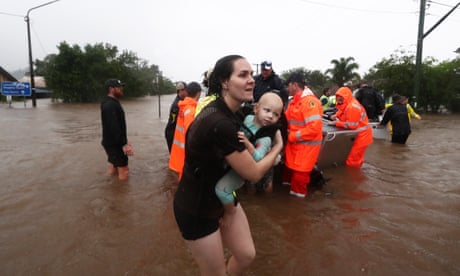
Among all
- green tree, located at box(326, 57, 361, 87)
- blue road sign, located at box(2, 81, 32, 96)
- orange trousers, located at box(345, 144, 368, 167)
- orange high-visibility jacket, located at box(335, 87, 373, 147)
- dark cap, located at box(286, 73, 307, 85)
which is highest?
green tree, located at box(326, 57, 361, 87)

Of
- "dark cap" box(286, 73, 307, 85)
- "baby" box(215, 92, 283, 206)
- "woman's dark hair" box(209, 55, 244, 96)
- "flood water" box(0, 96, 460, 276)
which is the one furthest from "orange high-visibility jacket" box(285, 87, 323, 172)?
"woman's dark hair" box(209, 55, 244, 96)

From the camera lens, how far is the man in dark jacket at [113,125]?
4816 millimetres

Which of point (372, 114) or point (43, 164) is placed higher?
point (372, 114)

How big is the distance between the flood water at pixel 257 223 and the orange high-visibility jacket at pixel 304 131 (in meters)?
0.67

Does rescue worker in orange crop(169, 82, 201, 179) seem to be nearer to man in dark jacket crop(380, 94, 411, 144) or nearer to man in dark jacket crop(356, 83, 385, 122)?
man in dark jacket crop(356, 83, 385, 122)

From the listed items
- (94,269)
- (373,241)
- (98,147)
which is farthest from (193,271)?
(98,147)

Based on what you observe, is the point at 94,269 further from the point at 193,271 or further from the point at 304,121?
the point at 304,121

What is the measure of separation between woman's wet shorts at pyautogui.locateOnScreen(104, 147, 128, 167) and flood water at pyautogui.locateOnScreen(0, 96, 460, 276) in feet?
1.30

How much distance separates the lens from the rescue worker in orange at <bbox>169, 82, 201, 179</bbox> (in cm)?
433

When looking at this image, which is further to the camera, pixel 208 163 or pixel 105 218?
pixel 105 218

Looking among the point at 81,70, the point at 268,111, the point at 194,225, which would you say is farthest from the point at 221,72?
the point at 81,70

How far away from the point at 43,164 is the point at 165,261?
5.10m

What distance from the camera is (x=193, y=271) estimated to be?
2.74m

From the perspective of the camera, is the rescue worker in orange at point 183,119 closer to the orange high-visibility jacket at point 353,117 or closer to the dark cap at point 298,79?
the dark cap at point 298,79
